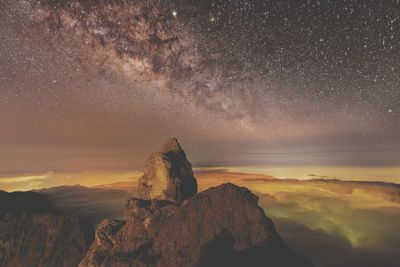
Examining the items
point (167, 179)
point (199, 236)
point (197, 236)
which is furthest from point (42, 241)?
→ point (199, 236)

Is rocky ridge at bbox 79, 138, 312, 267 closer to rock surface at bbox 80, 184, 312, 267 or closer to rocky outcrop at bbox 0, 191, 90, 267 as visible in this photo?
rock surface at bbox 80, 184, 312, 267

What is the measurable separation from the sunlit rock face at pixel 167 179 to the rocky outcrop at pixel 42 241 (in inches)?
819

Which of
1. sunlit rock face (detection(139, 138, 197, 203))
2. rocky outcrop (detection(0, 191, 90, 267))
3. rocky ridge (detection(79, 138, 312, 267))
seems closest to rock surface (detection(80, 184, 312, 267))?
rocky ridge (detection(79, 138, 312, 267))

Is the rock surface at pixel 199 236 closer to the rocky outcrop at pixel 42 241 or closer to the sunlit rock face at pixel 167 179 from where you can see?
the sunlit rock face at pixel 167 179

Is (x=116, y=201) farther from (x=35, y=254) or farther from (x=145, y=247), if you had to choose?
(x=145, y=247)

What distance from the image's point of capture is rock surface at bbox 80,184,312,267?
92.4 feet

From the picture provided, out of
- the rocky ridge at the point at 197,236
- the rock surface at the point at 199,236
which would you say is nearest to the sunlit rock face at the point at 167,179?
the rocky ridge at the point at 197,236

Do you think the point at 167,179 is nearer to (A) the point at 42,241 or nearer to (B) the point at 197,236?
(B) the point at 197,236

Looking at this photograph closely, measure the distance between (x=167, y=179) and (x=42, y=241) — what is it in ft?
109

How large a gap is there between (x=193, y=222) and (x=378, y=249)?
150 ft

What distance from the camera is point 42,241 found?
60.2 m

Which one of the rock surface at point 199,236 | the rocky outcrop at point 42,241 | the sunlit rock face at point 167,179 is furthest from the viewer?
the rocky outcrop at point 42,241

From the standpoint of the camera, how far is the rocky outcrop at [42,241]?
56312mm

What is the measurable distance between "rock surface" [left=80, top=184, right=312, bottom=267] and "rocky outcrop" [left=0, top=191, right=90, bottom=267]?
28752 millimetres
